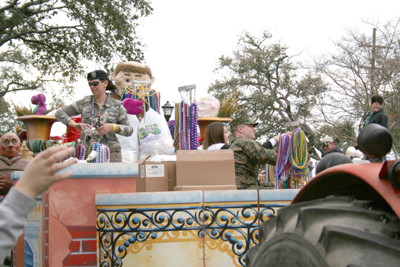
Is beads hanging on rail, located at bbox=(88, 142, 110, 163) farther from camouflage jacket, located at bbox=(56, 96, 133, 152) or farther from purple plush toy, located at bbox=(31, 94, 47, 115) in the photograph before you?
purple plush toy, located at bbox=(31, 94, 47, 115)

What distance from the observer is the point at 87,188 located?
3.34 m

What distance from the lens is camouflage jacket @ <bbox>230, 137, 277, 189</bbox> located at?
4.61 m

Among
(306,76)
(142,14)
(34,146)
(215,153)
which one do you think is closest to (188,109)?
(215,153)

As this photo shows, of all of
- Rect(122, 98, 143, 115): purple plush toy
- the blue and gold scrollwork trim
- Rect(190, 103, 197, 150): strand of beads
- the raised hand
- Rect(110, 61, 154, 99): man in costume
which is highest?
Rect(110, 61, 154, 99): man in costume

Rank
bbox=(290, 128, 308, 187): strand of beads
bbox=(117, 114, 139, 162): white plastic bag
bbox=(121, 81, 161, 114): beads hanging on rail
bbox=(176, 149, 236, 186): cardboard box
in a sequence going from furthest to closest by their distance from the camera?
bbox=(121, 81, 161, 114): beads hanging on rail → bbox=(117, 114, 139, 162): white plastic bag → bbox=(290, 128, 308, 187): strand of beads → bbox=(176, 149, 236, 186): cardboard box

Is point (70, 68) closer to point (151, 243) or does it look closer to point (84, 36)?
point (84, 36)

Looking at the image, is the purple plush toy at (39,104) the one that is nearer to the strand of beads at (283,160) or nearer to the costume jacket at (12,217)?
the strand of beads at (283,160)

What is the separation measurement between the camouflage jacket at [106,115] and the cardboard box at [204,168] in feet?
3.50

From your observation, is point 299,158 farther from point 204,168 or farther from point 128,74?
point 128,74

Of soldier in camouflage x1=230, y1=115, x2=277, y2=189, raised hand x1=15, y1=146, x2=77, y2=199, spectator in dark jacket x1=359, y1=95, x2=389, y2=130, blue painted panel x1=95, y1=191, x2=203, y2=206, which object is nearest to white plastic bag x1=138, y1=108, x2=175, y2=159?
soldier in camouflage x1=230, y1=115, x2=277, y2=189

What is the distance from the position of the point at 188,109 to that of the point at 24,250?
254cm

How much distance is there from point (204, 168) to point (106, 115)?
1412 millimetres

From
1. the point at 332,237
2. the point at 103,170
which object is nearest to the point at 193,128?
the point at 103,170

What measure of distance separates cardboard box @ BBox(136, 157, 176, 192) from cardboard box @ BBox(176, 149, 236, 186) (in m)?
0.29
